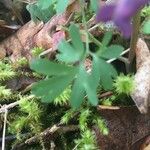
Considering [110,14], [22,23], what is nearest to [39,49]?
[22,23]

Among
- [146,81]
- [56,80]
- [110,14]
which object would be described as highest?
[110,14]

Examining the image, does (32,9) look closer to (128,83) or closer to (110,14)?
(128,83)

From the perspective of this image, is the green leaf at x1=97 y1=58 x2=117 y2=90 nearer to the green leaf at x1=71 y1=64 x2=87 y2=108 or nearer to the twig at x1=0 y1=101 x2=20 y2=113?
the green leaf at x1=71 y1=64 x2=87 y2=108

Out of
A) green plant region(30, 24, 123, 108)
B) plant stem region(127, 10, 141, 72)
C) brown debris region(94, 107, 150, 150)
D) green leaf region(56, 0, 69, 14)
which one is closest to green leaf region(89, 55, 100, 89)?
green plant region(30, 24, 123, 108)

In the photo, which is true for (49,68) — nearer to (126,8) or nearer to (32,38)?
(126,8)

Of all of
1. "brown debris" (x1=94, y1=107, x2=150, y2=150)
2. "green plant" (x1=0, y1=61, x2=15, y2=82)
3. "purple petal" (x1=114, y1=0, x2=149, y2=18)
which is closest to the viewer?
"purple petal" (x1=114, y1=0, x2=149, y2=18)

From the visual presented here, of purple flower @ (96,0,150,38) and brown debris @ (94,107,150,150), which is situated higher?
purple flower @ (96,0,150,38)

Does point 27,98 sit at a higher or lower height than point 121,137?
higher

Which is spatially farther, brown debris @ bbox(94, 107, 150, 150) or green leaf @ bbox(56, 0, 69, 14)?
brown debris @ bbox(94, 107, 150, 150)

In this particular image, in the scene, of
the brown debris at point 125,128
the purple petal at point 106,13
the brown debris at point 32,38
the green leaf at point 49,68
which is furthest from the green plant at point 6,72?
the purple petal at point 106,13
